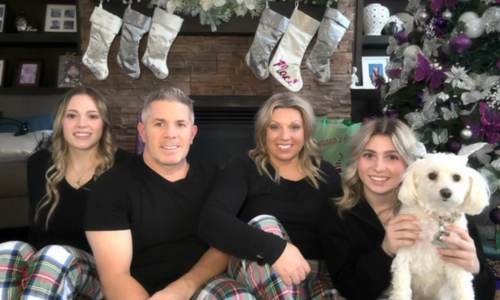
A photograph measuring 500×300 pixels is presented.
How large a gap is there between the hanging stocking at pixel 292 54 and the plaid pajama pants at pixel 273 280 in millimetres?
1708

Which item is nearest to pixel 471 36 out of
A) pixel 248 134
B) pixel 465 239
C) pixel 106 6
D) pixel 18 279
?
pixel 465 239

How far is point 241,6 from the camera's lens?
2.92 meters

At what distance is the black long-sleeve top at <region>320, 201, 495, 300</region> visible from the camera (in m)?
1.34

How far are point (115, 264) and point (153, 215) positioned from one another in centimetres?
19

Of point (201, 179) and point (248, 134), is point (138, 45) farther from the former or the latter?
point (201, 179)

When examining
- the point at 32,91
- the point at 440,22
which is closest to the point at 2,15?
the point at 32,91

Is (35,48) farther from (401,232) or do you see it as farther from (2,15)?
(401,232)

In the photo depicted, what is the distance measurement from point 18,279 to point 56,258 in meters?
0.16

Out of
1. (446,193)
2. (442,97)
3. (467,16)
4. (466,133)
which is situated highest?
(467,16)

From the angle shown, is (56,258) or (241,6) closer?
(56,258)

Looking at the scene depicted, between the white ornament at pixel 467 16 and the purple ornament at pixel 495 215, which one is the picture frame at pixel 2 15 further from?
the purple ornament at pixel 495 215

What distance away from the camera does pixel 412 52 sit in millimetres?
2291

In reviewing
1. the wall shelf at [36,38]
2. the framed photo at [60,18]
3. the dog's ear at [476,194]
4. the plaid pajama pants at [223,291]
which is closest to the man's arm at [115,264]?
the plaid pajama pants at [223,291]

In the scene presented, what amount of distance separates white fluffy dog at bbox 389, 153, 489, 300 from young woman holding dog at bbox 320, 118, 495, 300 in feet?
0.23
